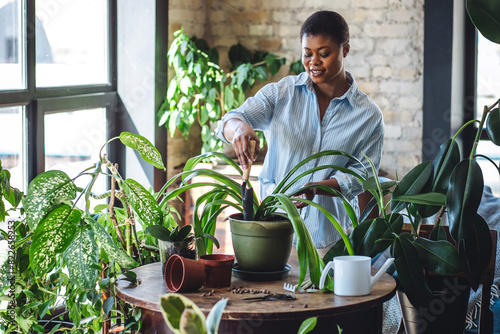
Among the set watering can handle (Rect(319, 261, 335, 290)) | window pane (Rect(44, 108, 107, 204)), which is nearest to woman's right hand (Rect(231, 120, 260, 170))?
watering can handle (Rect(319, 261, 335, 290))

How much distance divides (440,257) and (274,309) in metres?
0.55

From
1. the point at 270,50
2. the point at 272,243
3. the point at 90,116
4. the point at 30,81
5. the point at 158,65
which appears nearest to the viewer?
the point at 272,243

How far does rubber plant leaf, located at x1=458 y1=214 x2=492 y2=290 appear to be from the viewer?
192cm

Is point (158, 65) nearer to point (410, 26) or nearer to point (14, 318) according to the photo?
point (410, 26)

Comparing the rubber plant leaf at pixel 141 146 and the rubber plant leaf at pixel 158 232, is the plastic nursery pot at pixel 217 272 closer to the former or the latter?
the rubber plant leaf at pixel 158 232

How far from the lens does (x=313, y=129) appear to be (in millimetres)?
2396

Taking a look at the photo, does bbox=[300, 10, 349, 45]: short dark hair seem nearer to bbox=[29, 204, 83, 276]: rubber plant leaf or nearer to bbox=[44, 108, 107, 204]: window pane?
bbox=[29, 204, 83, 276]: rubber plant leaf

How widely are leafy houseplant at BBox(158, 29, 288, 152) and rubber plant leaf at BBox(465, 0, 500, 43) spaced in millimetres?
2093

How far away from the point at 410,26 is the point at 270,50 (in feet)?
2.94

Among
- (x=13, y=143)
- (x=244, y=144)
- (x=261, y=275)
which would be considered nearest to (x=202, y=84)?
(x=13, y=143)

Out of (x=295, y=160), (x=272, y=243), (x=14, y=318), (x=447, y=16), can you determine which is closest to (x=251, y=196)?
(x=272, y=243)

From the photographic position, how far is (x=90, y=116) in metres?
3.53

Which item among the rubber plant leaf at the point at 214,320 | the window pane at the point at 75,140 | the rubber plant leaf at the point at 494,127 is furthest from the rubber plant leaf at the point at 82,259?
the window pane at the point at 75,140

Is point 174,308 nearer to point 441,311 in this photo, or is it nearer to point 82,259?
point 82,259
